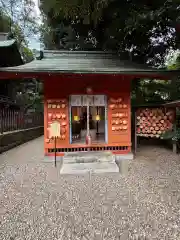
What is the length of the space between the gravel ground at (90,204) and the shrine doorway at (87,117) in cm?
194

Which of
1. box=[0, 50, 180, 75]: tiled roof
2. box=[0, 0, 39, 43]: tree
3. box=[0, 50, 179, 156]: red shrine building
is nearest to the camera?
box=[0, 50, 180, 75]: tiled roof

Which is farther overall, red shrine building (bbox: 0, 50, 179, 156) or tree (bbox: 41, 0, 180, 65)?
tree (bbox: 41, 0, 180, 65)

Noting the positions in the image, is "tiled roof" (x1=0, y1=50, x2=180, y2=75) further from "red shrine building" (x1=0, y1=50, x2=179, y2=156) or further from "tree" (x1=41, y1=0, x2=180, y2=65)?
"tree" (x1=41, y1=0, x2=180, y2=65)

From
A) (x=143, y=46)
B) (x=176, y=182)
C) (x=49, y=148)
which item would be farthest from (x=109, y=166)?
(x=143, y=46)

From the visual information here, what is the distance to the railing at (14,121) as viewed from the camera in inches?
301

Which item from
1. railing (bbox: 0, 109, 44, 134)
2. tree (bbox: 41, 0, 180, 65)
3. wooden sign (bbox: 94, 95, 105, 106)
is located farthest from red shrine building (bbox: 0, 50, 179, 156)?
railing (bbox: 0, 109, 44, 134)

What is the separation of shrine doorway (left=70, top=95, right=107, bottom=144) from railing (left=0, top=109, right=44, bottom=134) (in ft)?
8.74

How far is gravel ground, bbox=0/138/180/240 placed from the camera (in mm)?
2428

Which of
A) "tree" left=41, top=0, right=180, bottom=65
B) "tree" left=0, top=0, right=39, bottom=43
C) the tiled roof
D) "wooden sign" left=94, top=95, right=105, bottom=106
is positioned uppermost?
"tree" left=0, top=0, right=39, bottom=43

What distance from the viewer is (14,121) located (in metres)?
8.89

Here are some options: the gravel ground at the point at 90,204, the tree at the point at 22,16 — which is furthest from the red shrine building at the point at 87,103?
the tree at the point at 22,16

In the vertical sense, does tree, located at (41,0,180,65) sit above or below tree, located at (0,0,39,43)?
below

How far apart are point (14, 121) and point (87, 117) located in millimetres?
4159

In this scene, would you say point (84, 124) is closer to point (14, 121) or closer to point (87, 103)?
point (87, 103)
